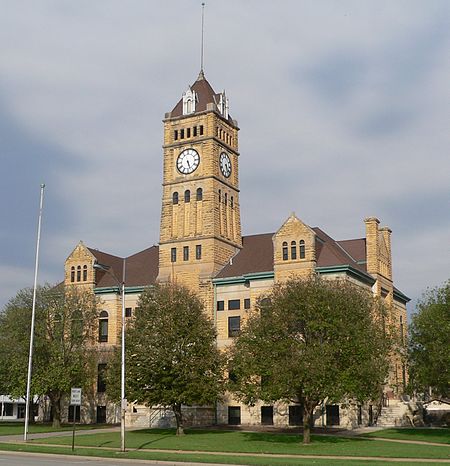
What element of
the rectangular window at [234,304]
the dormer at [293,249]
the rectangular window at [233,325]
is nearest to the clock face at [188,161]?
the dormer at [293,249]

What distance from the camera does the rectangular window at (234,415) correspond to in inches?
2554

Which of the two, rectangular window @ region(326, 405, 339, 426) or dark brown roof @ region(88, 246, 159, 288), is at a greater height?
dark brown roof @ region(88, 246, 159, 288)

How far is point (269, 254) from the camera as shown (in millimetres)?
68812

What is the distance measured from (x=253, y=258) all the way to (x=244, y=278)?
13.6 ft

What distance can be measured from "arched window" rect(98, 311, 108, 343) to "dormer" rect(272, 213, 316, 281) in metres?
21.3

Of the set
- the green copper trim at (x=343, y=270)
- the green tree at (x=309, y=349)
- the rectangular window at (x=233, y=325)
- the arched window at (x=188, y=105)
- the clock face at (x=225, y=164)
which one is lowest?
the green tree at (x=309, y=349)

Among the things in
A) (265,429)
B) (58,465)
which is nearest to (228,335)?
(265,429)

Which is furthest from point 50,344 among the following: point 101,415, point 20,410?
point 20,410

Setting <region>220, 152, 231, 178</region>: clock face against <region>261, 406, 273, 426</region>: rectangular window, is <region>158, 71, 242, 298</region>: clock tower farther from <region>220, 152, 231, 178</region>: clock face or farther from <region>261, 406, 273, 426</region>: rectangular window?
<region>261, 406, 273, 426</region>: rectangular window

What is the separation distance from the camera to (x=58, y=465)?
2989 centimetres

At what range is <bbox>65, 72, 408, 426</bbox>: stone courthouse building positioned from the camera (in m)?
63.5

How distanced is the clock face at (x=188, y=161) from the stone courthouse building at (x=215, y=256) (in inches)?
4.3

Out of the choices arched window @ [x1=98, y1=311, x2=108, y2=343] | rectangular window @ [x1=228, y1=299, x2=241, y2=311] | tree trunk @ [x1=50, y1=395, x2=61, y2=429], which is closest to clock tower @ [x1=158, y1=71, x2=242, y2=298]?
rectangular window @ [x1=228, y1=299, x2=241, y2=311]

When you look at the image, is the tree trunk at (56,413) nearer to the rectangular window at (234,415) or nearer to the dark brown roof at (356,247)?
the rectangular window at (234,415)
